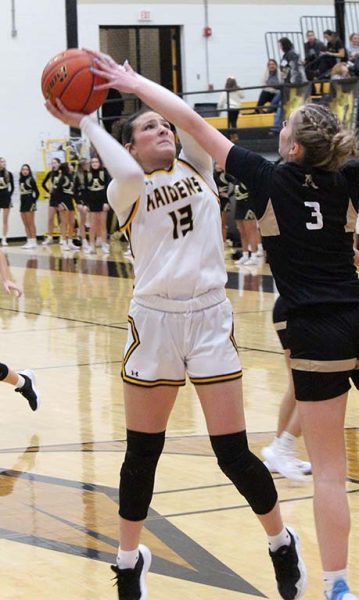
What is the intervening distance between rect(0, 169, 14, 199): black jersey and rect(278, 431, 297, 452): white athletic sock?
59.1ft

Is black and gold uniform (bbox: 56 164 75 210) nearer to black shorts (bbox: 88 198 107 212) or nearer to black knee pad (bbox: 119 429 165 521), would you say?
black shorts (bbox: 88 198 107 212)

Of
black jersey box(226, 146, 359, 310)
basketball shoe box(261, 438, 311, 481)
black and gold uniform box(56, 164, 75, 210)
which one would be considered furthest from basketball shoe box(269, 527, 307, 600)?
black and gold uniform box(56, 164, 75, 210)

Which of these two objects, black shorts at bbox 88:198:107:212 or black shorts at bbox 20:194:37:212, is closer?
black shorts at bbox 88:198:107:212

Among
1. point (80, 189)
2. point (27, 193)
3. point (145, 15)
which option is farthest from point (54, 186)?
point (145, 15)

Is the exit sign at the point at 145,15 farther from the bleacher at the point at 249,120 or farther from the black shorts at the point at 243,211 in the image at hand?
the black shorts at the point at 243,211

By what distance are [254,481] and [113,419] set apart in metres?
3.26

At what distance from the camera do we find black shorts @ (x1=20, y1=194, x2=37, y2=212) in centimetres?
2339

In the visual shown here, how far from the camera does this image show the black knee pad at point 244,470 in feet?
12.6

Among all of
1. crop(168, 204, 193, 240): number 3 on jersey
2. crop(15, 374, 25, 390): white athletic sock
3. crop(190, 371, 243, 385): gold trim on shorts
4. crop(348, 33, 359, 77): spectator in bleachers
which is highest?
crop(348, 33, 359, 77): spectator in bleachers

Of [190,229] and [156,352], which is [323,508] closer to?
[156,352]

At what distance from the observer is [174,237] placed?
382cm

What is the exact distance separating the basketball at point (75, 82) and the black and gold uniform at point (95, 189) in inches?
693

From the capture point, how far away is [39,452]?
6242 millimetres

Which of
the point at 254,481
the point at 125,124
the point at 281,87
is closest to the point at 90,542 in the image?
the point at 254,481
